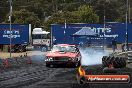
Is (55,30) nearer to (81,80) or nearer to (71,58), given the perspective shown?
(71,58)

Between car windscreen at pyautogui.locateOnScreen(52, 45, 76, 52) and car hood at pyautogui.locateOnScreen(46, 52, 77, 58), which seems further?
car windscreen at pyautogui.locateOnScreen(52, 45, 76, 52)

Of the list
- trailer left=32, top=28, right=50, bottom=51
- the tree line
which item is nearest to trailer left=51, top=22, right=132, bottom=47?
trailer left=32, top=28, right=50, bottom=51

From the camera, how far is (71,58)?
2644 centimetres

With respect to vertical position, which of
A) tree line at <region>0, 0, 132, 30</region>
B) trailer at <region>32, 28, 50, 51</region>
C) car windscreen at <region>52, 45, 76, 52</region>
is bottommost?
trailer at <region>32, 28, 50, 51</region>

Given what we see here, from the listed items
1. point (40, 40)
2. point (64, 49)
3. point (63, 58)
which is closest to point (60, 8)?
point (40, 40)

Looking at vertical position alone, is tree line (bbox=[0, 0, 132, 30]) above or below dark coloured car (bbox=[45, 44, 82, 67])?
above

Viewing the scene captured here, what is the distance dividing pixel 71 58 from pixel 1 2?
327ft

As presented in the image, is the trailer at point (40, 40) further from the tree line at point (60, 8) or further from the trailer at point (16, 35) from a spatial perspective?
the tree line at point (60, 8)

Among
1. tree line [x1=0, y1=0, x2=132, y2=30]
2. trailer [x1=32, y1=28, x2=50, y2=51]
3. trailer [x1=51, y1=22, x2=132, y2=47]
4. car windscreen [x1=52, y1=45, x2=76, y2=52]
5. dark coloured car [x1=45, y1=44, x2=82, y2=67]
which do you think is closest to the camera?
dark coloured car [x1=45, y1=44, x2=82, y2=67]

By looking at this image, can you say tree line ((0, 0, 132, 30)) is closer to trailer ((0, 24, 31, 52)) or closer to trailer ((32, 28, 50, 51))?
trailer ((32, 28, 50, 51))

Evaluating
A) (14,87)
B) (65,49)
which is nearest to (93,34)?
(65,49)

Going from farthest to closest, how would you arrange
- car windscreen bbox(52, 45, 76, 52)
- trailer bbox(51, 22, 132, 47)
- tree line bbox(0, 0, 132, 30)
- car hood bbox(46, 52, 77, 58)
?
tree line bbox(0, 0, 132, 30) < trailer bbox(51, 22, 132, 47) < car windscreen bbox(52, 45, 76, 52) < car hood bbox(46, 52, 77, 58)

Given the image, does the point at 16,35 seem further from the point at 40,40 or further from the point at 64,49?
the point at 64,49

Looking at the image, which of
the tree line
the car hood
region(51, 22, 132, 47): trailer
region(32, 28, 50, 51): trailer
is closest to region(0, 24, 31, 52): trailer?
region(32, 28, 50, 51): trailer
